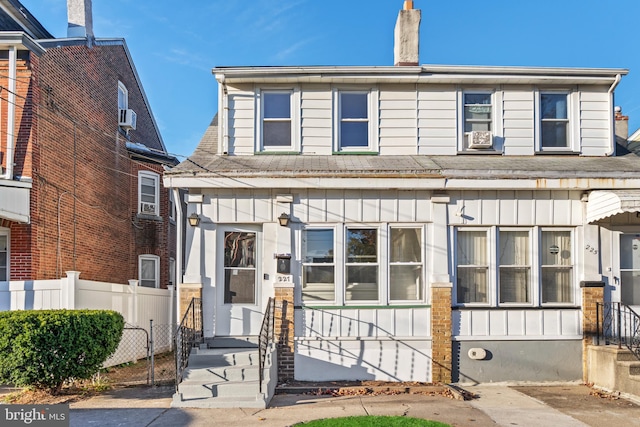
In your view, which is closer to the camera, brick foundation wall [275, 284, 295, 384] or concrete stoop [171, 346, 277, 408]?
concrete stoop [171, 346, 277, 408]

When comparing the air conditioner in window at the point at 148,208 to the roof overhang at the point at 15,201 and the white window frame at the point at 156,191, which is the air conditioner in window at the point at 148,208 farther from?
the roof overhang at the point at 15,201

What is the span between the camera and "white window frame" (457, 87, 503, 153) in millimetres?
10166

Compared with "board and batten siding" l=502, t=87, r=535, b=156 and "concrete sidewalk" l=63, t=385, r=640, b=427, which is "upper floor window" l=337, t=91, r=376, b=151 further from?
"concrete sidewalk" l=63, t=385, r=640, b=427

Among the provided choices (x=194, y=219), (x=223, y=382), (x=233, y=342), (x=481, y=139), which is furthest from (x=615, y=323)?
(x=194, y=219)

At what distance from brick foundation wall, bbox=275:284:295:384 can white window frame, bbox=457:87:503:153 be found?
4521 mm

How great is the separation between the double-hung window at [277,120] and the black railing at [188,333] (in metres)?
3.36

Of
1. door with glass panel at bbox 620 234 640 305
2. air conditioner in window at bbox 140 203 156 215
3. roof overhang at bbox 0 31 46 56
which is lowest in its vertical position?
door with glass panel at bbox 620 234 640 305

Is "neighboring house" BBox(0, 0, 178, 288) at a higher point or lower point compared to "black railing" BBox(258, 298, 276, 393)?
higher

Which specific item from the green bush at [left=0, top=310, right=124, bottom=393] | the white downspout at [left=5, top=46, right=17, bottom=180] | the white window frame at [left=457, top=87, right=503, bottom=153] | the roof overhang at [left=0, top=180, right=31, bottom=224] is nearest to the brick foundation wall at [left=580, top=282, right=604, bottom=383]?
the white window frame at [left=457, top=87, right=503, bottom=153]

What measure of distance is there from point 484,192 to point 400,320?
9.26 feet

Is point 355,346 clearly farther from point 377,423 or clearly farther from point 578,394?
point 578,394

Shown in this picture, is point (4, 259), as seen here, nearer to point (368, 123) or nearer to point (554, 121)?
point (368, 123)

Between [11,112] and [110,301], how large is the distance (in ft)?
13.8

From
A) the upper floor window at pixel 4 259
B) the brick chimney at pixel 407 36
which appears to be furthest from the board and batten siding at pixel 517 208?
the upper floor window at pixel 4 259
